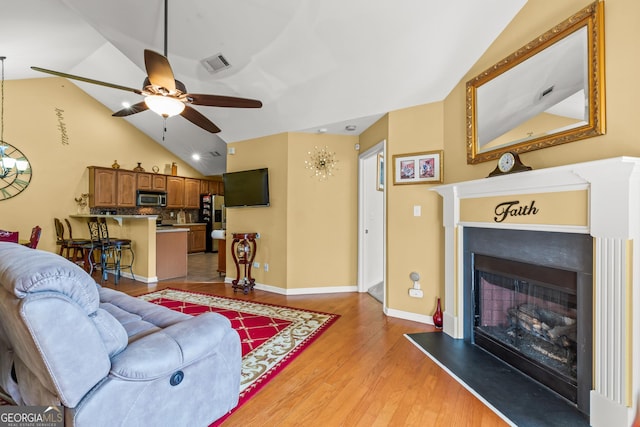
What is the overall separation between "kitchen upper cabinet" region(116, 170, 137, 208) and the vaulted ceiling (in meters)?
Result: 2.71

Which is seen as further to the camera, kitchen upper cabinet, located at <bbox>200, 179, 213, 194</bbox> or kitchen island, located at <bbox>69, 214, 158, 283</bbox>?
kitchen upper cabinet, located at <bbox>200, 179, 213, 194</bbox>

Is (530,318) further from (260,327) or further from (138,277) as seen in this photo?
(138,277)

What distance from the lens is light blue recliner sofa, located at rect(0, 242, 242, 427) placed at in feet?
3.29

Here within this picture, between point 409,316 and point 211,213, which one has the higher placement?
point 211,213

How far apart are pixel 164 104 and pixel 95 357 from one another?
6.52 feet

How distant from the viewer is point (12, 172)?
5.34 m

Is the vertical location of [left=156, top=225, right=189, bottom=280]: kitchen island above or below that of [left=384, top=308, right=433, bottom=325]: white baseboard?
above

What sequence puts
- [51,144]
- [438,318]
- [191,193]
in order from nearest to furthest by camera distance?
[438,318] < [51,144] < [191,193]

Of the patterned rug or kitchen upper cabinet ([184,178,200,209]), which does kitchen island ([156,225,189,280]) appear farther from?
kitchen upper cabinet ([184,178,200,209])

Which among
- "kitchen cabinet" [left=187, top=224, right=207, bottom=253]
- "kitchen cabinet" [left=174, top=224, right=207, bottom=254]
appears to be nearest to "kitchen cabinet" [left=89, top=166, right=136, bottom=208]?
Answer: "kitchen cabinet" [left=174, top=224, right=207, bottom=254]

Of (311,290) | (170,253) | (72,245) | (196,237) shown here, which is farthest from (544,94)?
(196,237)

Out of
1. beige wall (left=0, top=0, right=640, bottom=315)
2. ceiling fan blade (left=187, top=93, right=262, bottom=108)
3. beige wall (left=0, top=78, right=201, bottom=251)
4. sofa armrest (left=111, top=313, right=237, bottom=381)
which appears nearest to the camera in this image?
sofa armrest (left=111, top=313, right=237, bottom=381)

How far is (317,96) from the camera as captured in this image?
11.8ft

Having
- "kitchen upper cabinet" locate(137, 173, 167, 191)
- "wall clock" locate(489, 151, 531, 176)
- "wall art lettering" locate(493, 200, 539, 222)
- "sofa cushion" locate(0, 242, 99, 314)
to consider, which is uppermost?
"kitchen upper cabinet" locate(137, 173, 167, 191)
